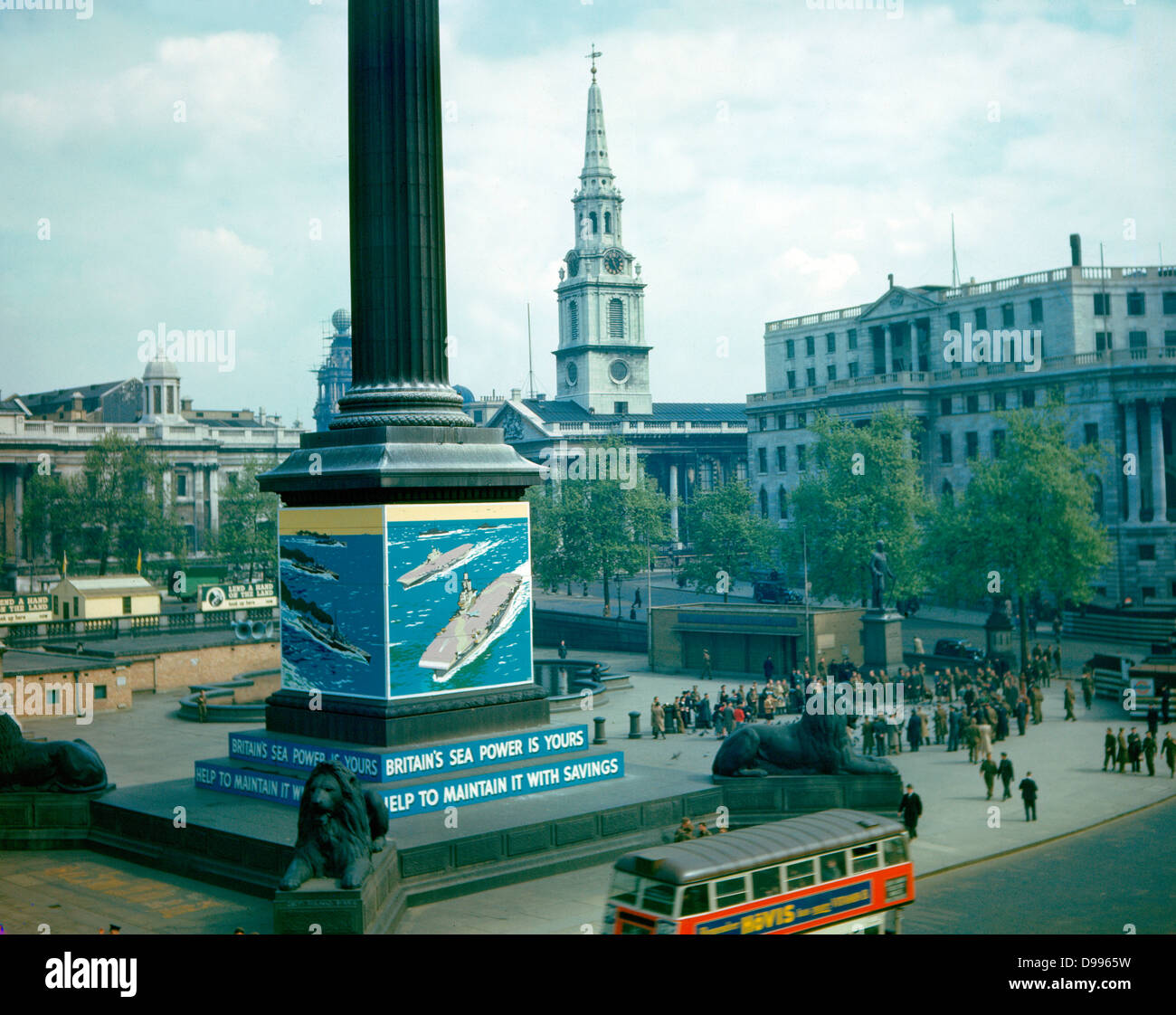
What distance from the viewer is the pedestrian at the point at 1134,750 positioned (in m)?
32.0

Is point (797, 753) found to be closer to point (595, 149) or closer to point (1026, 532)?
point (1026, 532)

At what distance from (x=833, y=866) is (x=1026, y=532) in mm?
38068

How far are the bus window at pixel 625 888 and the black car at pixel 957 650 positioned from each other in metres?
36.8

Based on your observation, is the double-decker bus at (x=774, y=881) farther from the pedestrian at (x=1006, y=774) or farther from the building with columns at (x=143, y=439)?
the building with columns at (x=143, y=439)

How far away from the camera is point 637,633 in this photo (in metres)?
61.2

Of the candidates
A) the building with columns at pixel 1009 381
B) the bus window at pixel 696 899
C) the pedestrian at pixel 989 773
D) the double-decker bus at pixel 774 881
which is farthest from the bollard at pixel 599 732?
the building with columns at pixel 1009 381

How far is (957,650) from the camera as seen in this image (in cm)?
5138

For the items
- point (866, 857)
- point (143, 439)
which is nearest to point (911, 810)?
point (866, 857)

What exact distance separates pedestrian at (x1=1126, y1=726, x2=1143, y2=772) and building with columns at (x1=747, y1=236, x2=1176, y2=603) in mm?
31637

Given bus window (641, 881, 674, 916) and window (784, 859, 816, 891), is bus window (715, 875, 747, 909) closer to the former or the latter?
bus window (641, 881, 674, 916)

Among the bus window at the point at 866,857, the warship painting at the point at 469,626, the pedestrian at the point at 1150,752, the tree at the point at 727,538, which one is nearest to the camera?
the bus window at the point at 866,857
